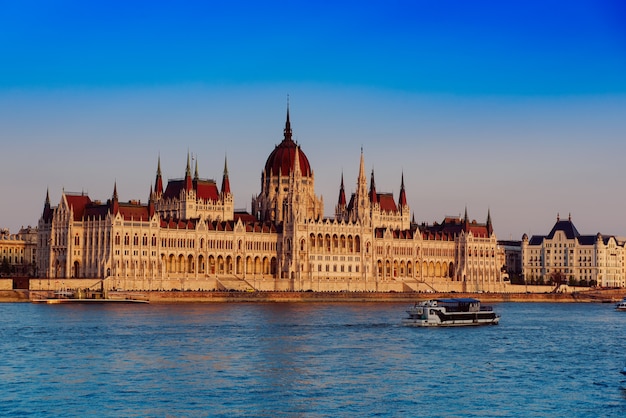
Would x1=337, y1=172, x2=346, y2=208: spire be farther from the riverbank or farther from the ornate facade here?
the riverbank

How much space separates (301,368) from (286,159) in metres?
117

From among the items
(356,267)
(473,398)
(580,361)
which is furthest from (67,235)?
(473,398)

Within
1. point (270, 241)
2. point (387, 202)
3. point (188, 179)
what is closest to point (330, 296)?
point (270, 241)

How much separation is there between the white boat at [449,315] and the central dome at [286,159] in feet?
251

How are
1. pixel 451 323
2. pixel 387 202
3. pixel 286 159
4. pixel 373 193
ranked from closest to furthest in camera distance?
1. pixel 451 323
2. pixel 286 159
3. pixel 373 193
4. pixel 387 202

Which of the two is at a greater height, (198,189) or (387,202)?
(387,202)

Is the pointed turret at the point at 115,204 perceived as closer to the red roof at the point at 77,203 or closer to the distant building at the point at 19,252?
the red roof at the point at 77,203

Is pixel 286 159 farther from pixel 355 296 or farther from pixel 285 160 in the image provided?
pixel 355 296

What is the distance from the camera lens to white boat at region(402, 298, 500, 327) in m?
94.6

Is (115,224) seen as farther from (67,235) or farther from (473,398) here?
(473,398)

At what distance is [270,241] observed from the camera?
163625mm

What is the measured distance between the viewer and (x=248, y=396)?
4997cm

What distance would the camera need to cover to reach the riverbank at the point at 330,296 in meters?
136

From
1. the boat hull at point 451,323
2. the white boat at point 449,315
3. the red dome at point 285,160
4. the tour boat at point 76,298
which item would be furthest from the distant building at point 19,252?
the boat hull at point 451,323
